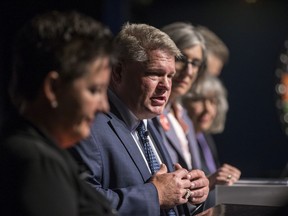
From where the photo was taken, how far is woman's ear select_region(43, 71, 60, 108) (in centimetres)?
143

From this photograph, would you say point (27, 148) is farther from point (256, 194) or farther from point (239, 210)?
point (256, 194)

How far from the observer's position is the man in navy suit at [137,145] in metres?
2.24

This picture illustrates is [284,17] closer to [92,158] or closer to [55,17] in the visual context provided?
[92,158]

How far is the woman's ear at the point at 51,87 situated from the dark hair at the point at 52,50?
0.01m

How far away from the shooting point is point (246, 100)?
6.99 metres

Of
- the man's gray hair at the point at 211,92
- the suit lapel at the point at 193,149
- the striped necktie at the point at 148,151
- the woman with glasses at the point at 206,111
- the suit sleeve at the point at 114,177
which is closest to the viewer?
the suit sleeve at the point at 114,177

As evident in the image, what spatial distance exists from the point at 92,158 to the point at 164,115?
1284 millimetres

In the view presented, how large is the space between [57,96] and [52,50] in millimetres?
96

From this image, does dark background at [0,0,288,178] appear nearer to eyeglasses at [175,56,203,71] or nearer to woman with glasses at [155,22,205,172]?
woman with glasses at [155,22,205,172]


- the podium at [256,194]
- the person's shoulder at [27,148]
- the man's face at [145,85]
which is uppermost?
the person's shoulder at [27,148]

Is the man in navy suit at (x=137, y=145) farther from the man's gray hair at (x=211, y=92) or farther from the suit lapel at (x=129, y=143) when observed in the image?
the man's gray hair at (x=211, y=92)

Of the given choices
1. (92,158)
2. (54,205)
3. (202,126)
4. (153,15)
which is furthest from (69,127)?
(153,15)

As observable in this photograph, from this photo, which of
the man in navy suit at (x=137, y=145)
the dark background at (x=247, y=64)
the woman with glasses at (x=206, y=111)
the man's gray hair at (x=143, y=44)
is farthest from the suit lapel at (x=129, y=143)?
the dark background at (x=247, y=64)

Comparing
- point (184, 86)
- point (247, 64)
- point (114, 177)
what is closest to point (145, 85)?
point (114, 177)
